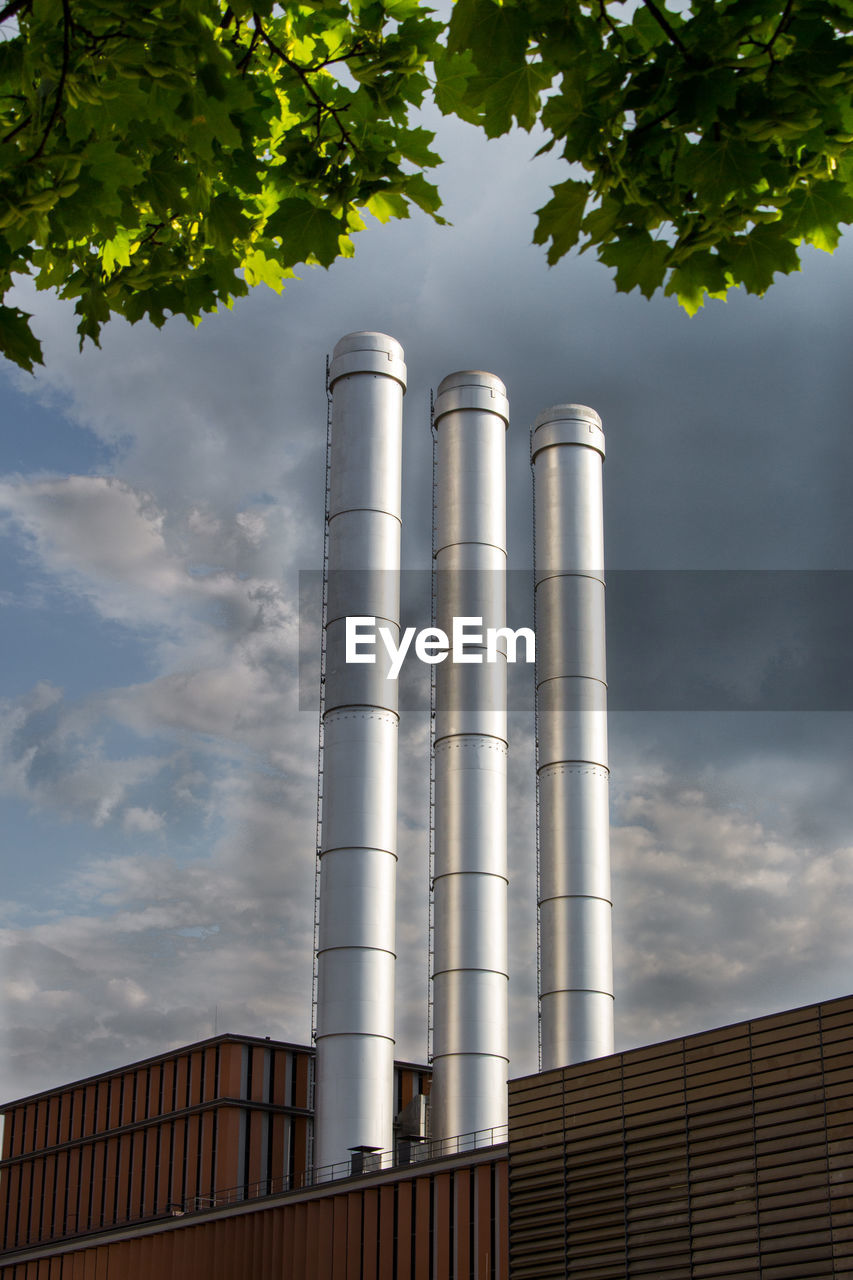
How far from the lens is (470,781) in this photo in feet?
128

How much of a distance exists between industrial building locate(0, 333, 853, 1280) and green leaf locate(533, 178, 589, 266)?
19.6 meters

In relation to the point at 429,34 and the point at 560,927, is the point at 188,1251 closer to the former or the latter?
the point at 560,927

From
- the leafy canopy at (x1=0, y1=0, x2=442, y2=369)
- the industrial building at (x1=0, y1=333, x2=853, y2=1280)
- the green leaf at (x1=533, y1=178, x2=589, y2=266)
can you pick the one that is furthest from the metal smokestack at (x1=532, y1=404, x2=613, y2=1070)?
the green leaf at (x1=533, y1=178, x2=589, y2=266)

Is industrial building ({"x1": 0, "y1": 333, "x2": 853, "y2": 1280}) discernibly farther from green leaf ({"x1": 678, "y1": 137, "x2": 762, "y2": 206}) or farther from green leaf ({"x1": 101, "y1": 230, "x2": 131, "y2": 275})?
green leaf ({"x1": 678, "y1": 137, "x2": 762, "y2": 206})

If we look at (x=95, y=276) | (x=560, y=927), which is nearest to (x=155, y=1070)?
(x=560, y=927)

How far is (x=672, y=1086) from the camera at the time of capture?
25.7 m

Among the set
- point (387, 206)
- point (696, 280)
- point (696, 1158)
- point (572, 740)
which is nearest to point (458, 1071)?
point (572, 740)

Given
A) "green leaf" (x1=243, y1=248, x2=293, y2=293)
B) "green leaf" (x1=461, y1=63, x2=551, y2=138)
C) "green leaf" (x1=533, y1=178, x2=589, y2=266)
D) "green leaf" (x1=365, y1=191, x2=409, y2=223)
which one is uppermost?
"green leaf" (x1=243, y1=248, x2=293, y2=293)

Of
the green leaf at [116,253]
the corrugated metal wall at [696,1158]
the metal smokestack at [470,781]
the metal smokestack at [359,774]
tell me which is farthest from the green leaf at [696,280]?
the metal smokestack at [470,781]

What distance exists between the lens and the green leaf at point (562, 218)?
18.4ft

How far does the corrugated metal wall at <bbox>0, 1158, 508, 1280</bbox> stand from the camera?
98.9ft

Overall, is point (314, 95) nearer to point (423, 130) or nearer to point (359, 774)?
point (423, 130)

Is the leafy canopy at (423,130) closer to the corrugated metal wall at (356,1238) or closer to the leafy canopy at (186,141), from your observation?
the leafy canopy at (186,141)

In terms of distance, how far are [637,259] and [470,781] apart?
3341 centimetres
